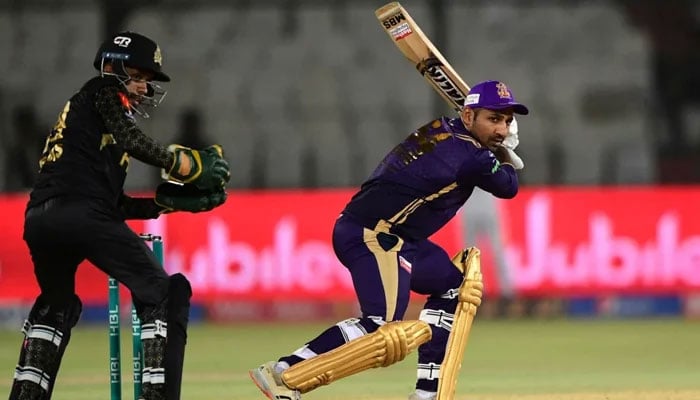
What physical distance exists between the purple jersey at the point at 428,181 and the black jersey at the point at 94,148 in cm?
102

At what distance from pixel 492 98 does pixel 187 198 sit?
143 centimetres

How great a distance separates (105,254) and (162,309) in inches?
12.8

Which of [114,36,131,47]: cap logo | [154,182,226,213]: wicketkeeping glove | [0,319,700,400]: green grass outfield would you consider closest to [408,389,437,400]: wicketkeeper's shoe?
[0,319,700,400]: green grass outfield

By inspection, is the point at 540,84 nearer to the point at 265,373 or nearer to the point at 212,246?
the point at 212,246

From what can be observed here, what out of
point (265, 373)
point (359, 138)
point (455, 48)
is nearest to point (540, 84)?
point (455, 48)

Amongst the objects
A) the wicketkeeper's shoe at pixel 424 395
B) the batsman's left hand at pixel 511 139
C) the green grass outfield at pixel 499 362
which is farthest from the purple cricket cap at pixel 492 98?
the green grass outfield at pixel 499 362

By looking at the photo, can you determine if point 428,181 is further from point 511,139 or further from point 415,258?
point 511,139

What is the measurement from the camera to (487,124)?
6172 mm

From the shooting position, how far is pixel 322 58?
1466 cm

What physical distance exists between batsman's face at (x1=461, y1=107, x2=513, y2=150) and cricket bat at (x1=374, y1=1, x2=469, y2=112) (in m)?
0.53

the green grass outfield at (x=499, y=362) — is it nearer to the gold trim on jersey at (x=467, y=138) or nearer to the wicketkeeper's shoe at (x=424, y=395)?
the wicketkeeper's shoe at (x=424, y=395)

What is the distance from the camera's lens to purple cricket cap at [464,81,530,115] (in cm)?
611

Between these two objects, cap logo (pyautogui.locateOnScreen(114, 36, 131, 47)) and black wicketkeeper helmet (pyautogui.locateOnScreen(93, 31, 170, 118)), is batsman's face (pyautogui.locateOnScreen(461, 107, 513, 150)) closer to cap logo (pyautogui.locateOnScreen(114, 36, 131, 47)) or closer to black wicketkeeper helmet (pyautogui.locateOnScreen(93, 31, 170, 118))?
black wicketkeeper helmet (pyautogui.locateOnScreen(93, 31, 170, 118))

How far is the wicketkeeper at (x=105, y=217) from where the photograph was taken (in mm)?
5621
